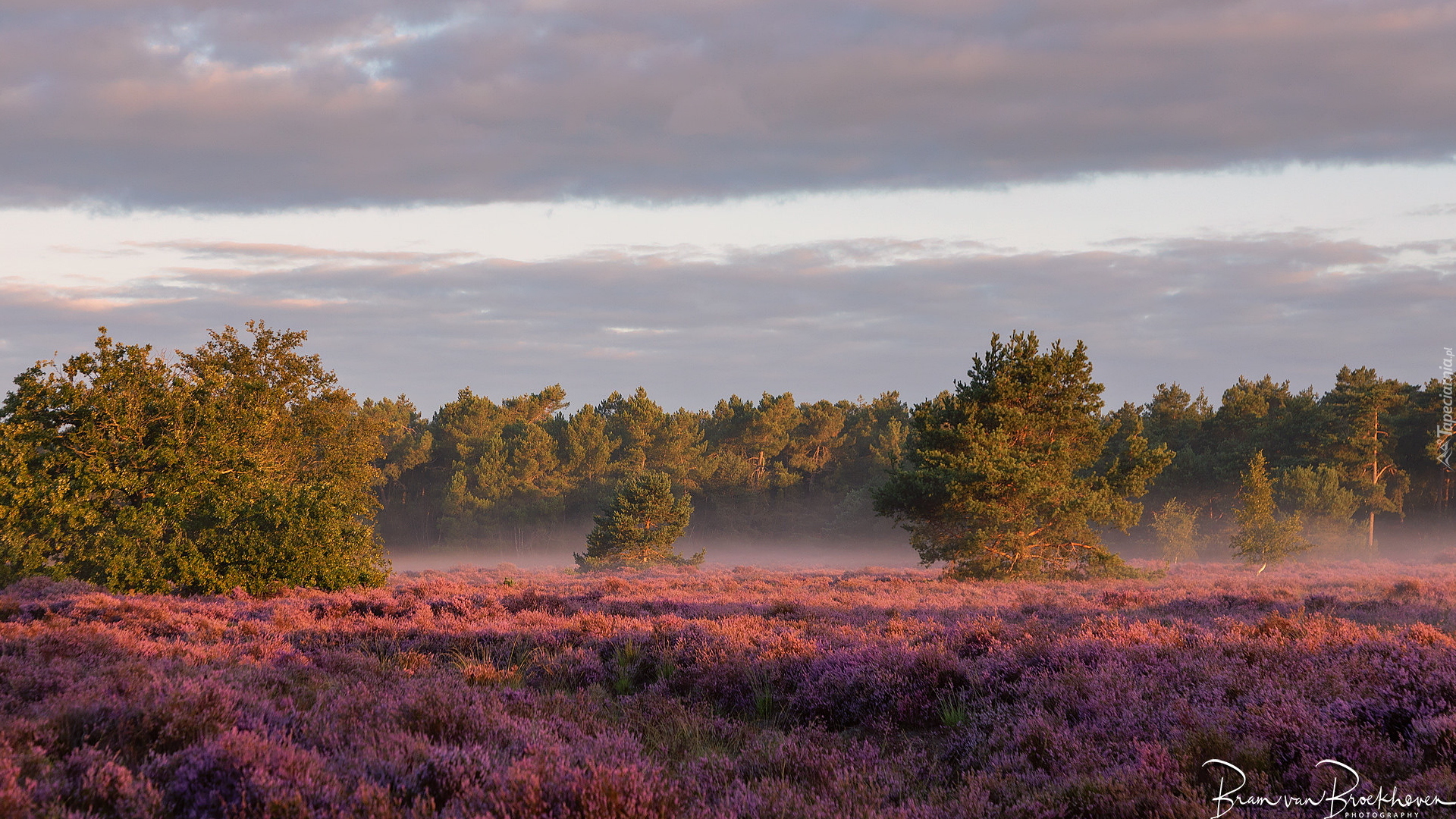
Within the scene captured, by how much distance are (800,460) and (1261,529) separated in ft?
144

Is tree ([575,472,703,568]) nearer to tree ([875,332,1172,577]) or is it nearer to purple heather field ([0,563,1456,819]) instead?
tree ([875,332,1172,577])

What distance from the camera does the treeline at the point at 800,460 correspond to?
182 ft

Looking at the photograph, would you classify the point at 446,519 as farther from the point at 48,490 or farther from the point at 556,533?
the point at 48,490

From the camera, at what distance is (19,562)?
52.5ft

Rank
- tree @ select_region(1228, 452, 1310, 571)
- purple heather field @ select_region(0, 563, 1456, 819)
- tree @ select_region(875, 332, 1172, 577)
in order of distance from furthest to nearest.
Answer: tree @ select_region(1228, 452, 1310, 571) → tree @ select_region(875, 332, 1172, 577) → purple heather field @ select_region(0, 563, 1456, 819)

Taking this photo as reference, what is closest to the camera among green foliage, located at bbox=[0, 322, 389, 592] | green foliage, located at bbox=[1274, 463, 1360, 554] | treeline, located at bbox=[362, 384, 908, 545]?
green foliage, located at bbox=[0, 322, 389, 592]

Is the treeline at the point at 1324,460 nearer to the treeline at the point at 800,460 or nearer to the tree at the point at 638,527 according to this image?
the treeline at the point at 800,460

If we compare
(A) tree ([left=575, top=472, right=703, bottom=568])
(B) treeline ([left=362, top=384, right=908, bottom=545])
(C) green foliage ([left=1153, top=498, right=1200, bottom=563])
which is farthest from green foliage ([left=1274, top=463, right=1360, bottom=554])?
(A) tree ([left=575, top=472, right=703, bottom=568])

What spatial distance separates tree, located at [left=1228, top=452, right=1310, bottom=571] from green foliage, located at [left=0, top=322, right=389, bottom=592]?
127 ft

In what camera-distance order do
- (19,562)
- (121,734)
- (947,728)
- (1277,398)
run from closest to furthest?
(121,734) → (947,728) → (19,562) → (1277,398)

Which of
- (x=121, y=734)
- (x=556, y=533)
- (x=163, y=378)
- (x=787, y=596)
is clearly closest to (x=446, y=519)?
(x=556, y=533)

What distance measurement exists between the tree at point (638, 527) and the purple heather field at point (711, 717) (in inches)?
1173

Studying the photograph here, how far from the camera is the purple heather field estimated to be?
4.02 meters

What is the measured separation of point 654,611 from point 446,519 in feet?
197
